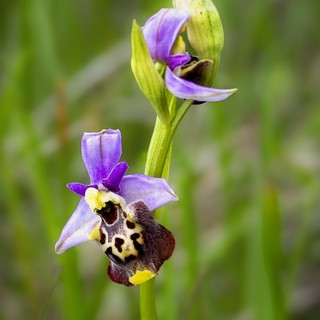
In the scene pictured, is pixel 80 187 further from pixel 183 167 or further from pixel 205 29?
pixel 183 167

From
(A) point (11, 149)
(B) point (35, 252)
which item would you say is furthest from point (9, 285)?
(A) point (11, 149)

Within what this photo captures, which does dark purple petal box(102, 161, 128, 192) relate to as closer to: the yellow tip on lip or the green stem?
the green stem

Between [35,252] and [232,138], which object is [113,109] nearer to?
[232,138]

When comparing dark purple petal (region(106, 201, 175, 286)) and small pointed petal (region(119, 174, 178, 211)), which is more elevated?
small pointed petal (region(119, 174, 178, 211))

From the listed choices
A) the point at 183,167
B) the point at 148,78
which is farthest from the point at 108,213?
the point at 183,167

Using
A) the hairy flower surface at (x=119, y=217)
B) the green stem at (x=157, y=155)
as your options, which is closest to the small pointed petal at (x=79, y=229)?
the hairy flower surface at (x=119, y=217)

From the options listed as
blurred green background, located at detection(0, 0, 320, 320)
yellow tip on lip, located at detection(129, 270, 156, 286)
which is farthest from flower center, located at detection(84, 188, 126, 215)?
blurred green background, located at detection(0, 0, 320, 320)
